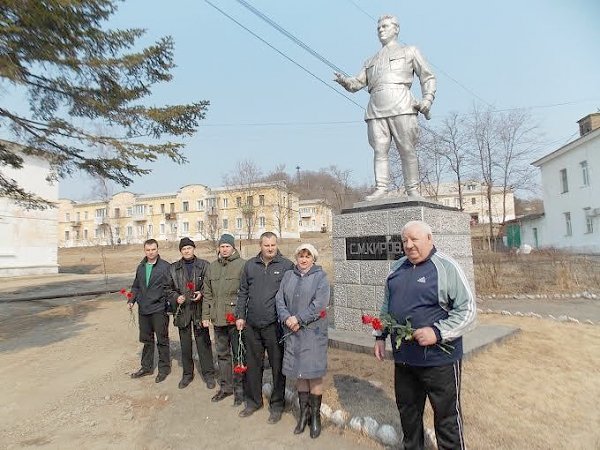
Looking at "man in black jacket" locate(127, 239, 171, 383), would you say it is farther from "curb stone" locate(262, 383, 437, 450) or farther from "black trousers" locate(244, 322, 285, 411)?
"curb stone" locate(262, 383, 437, 450)

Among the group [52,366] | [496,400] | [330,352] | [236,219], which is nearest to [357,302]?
[330,352]

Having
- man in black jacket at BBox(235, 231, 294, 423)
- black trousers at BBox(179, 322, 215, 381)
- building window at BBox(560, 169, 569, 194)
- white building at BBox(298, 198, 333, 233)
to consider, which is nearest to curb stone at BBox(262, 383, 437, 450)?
man in black jacket at BBox(235, 231, 294, 423)

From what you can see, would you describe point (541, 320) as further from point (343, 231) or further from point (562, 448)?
point (562, 448)

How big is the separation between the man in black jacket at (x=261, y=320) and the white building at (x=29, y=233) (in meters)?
→ 24.3

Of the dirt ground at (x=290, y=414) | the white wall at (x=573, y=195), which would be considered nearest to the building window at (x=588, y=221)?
the white wall at (x=573, y=195)

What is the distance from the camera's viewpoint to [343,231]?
19.7 feet

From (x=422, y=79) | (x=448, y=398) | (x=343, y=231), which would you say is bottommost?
(x=448, y=398)

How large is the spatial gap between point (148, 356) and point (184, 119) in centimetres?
528

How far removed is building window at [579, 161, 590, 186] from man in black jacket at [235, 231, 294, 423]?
26229 mm

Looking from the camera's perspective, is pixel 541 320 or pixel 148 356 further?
pixel 541 320

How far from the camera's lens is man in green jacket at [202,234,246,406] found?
14.6 feet

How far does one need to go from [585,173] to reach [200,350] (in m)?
26.7

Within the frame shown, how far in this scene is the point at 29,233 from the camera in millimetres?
25703

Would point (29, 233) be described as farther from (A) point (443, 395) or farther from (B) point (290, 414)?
(A) point (443, 395)
